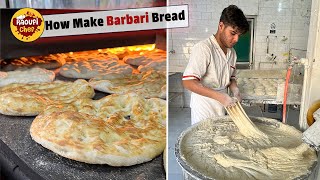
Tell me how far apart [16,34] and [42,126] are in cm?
50

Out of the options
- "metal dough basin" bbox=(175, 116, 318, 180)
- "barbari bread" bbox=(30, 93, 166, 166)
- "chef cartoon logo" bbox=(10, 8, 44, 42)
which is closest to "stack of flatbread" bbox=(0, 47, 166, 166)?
"barbari bread" bbox=(30, 93, 166, 166)

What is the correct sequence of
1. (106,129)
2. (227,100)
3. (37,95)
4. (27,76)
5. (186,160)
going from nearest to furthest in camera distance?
1. (186,160)
2. (227,100)
3. (106,129)
4. (37,95)
5. (27,76)

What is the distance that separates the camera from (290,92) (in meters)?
1.38

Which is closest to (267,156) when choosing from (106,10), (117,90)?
(117,90)

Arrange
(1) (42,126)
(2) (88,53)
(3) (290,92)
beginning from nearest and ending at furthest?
(3) (290,92) → (1) (42,126) → (2) (88,53)

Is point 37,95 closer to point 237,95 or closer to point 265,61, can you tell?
point 237,95

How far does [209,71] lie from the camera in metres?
1.40

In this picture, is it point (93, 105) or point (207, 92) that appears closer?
point (207, 92)

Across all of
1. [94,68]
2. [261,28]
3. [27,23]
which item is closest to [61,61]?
[94,68]

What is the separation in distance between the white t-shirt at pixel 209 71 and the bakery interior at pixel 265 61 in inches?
1.0

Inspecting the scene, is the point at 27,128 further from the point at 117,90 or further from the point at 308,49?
the point at 308,49

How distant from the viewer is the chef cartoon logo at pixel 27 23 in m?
1.56

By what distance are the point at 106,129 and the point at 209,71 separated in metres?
0.54

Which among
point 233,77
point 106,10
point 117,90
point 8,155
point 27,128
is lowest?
point 8,155
